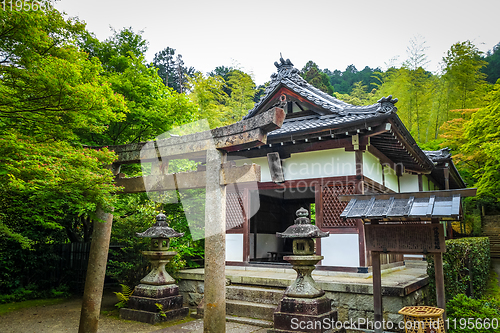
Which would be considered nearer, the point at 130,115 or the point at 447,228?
the point at 130,115

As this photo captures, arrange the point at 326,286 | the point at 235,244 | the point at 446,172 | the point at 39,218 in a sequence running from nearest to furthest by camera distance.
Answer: the point at 326,286
the point at 39,218
the point at 235,244
the point at 446,172

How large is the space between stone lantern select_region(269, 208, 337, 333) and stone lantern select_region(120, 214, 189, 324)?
277 cm

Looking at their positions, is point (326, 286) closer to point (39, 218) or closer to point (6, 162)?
point (6, 162)

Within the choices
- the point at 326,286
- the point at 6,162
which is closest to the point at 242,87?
the point at 326,286

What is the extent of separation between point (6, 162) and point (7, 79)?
1271 mm

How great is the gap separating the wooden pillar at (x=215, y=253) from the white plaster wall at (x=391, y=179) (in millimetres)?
8373

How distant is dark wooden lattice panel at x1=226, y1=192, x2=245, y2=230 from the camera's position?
1074cm

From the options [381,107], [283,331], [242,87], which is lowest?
[283,331]

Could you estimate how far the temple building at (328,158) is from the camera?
8.59 metres

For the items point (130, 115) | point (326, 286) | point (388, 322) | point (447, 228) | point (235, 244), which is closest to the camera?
point (388, 322)

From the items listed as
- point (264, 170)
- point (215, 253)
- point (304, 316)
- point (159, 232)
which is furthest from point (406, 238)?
point (264, 170)

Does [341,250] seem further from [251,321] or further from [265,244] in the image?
[265,244]

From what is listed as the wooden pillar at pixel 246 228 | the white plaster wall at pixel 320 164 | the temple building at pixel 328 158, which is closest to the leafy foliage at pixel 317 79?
the temple building at pixel 328 158

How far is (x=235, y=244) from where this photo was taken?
10.7 meters
